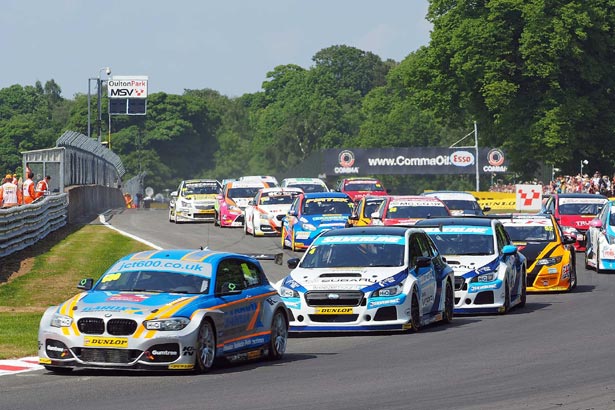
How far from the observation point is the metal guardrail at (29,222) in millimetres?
29064

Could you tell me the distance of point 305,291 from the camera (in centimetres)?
1805

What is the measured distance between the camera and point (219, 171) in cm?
17838

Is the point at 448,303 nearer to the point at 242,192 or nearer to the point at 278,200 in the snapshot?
the point at 278,200

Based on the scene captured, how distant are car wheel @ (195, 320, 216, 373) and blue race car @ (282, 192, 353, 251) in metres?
20.3

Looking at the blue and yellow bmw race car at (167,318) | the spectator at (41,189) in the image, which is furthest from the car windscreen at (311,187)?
the blue and yellow bmw race car at (167,318)

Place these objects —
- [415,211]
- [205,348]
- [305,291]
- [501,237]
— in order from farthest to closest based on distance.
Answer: [415,211]
[501,237]
[305,291]
[205,348]

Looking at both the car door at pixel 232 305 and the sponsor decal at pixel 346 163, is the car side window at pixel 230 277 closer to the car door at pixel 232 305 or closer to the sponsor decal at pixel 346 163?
the car door at pixel 232 305

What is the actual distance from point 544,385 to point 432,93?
2272 inches

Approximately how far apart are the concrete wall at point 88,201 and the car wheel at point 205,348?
31.6m

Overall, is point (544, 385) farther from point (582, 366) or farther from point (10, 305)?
point (10, 305)

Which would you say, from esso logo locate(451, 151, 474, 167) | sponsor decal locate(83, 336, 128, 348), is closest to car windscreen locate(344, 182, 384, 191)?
sponsor decal locate(83, 336, 128, 348)

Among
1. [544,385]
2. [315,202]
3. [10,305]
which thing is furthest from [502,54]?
[544,385]

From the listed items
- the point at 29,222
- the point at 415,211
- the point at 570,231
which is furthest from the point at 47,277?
the point at 570,231

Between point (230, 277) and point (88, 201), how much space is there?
1572 inches
